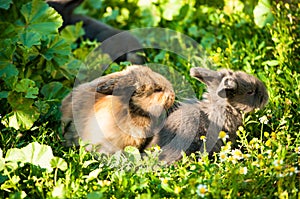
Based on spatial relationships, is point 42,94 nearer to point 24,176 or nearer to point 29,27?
point 29,27

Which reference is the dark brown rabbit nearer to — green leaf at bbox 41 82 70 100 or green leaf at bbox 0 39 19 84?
green leaf at bbox 41 82 70 100

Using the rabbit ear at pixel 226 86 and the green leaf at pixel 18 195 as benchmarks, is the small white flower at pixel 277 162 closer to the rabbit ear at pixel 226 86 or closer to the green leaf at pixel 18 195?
the rabbit ear at pixel 226 86

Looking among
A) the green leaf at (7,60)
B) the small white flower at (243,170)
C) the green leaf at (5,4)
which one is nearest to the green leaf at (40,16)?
the green leaf at (5,4)

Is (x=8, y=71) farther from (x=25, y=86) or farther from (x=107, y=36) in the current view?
(x=107, y=36)

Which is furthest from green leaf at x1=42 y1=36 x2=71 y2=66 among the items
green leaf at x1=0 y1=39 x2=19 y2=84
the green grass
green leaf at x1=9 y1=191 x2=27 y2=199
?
green leaf at x1=9 y1=191 x2=27 y2=199

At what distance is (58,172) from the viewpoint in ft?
12.0

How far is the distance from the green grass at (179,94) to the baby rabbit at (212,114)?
102 mm

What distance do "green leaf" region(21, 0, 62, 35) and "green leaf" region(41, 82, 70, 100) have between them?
0.40m

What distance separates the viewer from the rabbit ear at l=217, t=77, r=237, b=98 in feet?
12.9

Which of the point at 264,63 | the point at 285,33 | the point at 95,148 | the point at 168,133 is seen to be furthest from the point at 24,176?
the point at 285,33

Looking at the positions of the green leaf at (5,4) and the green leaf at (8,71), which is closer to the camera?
the green leaf at (8,71)

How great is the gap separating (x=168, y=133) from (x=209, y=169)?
2.49ft

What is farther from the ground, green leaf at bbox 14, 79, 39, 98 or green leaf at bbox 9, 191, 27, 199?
green leaf at bbox 14, 79, 39, 98

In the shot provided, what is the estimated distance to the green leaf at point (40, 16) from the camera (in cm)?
453
